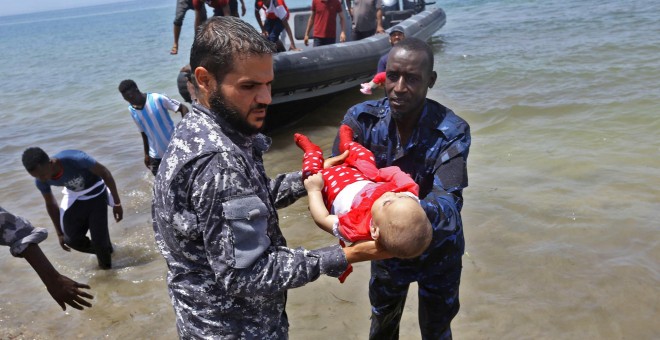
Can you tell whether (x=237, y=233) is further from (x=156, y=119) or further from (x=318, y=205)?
(x=156, y=119)

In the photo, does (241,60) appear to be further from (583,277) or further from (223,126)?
(583,277)

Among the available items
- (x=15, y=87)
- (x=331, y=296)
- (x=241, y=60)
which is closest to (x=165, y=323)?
(x=331, y=296)

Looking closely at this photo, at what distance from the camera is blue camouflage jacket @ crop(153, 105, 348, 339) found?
1.41 metres

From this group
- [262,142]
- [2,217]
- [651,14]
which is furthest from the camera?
[651,14]

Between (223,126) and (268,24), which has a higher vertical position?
(223,126)

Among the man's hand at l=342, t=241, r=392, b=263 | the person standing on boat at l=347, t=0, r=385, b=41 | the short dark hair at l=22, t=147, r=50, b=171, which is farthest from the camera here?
the person standing on boat at l=347, t=0, r=385, b=41

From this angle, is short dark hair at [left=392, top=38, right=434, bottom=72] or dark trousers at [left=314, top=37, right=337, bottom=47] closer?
short dark hair at [left=392, top=38, right=434, bottom=72]

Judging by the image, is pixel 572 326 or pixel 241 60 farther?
pixel 572 326

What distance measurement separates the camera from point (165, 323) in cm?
384

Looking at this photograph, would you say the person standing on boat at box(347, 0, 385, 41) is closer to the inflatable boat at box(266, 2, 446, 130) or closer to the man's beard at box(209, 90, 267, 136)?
the inflatable boat at box(266, 2, 446, 130)

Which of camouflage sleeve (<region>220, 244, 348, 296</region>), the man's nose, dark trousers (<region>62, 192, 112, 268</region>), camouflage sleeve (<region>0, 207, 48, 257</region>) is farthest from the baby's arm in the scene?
dark trousers (<region>62, 192, 112, 268</region>)

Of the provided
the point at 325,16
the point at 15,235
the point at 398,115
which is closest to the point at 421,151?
the point at 398,115

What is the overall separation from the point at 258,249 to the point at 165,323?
9.02 feet

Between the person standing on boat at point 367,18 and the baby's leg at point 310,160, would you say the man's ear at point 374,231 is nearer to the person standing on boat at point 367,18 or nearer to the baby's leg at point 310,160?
the baby's leg at point 310,160
